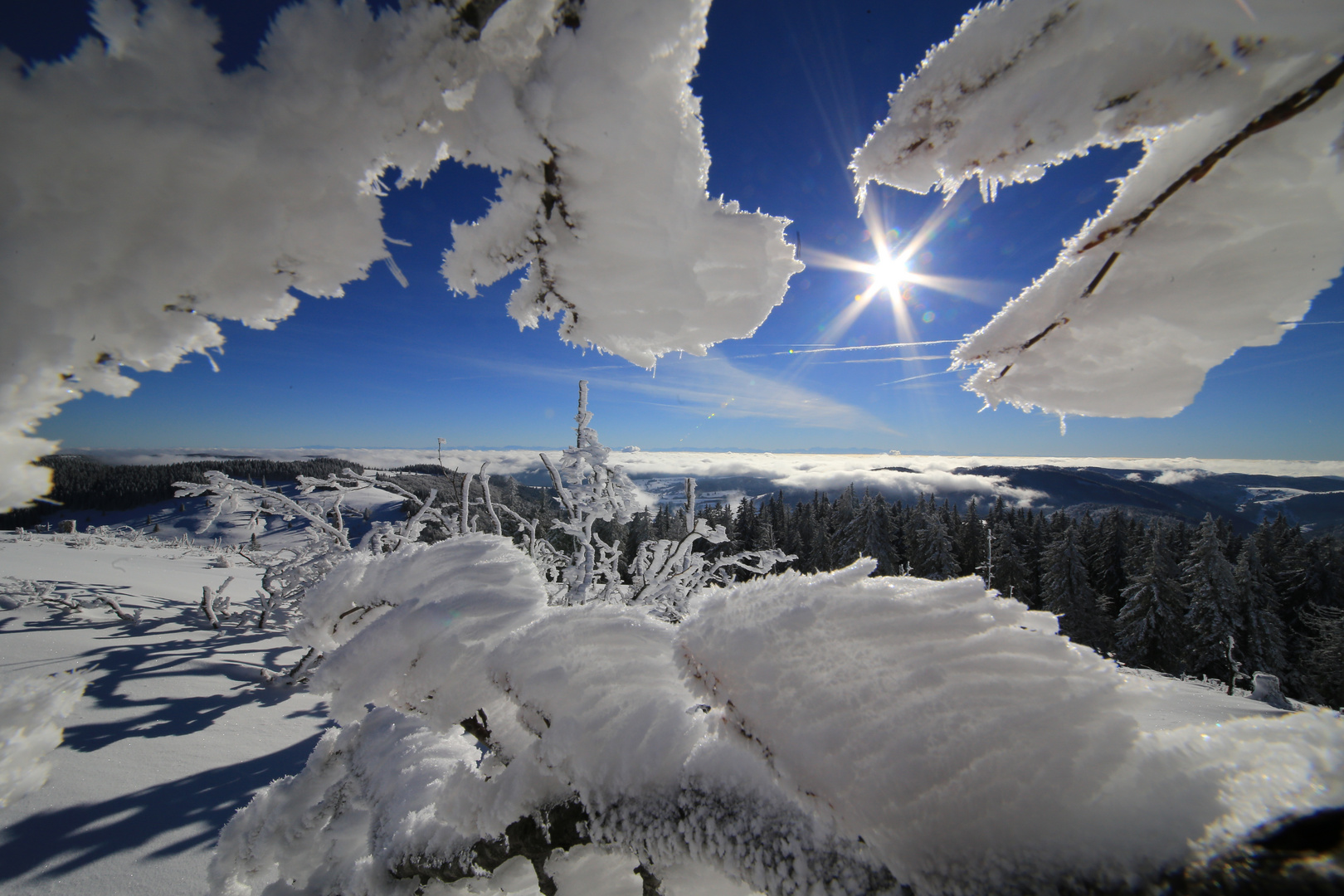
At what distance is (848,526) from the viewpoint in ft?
123

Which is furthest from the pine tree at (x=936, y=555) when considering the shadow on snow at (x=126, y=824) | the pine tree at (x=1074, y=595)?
the shadow on snow at (x=126, y=824)

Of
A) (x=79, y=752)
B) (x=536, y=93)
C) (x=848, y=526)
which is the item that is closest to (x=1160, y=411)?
(x=536, y=93)

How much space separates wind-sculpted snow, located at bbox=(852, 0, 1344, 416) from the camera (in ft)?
2.31

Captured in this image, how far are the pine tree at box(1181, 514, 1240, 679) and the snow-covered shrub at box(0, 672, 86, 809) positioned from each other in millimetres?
38089

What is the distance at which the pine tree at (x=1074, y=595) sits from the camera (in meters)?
28.7

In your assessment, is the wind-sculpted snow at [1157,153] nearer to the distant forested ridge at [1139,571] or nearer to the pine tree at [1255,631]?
the distant forested ridge at [1139,571]

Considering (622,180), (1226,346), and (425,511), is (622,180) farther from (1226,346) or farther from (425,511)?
(425,511)

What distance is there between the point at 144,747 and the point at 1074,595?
40.1 metres

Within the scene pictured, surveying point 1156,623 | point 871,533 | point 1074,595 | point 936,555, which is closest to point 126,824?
point 871,533

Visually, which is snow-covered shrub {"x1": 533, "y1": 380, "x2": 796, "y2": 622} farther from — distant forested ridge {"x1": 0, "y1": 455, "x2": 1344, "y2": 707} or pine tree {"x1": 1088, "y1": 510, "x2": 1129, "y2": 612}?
pine tree {"x1": 1088, "y1": 510, "x2": 1129, "y2": 612}

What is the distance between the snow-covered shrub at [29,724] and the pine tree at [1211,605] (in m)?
38.1

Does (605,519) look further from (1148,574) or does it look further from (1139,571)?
(1139,571)

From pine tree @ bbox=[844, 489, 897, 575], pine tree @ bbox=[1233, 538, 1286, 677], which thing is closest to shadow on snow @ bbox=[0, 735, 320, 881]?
pine tree @ bbox=[844, 489, 897, 575]

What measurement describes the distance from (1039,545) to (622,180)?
49731mm
